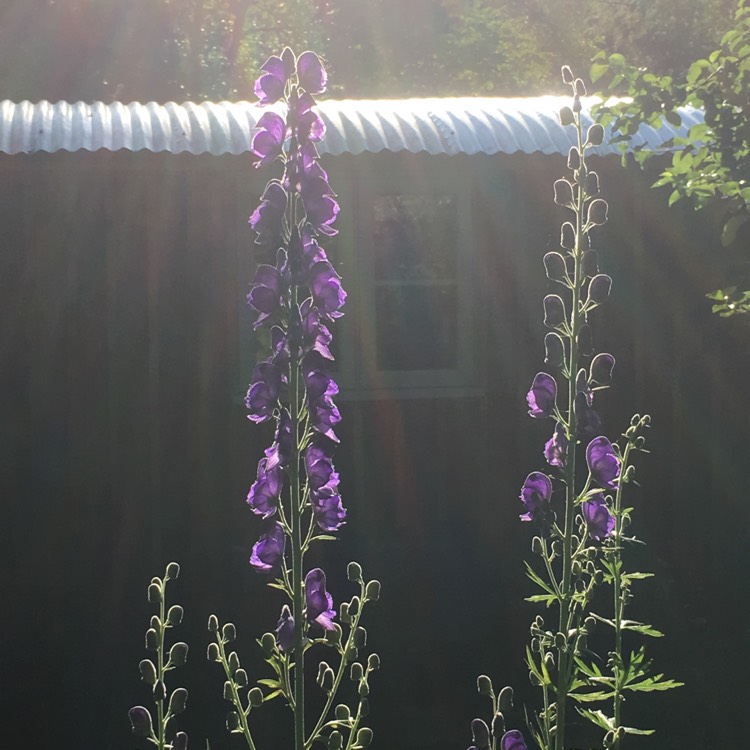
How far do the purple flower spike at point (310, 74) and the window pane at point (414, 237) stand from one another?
610 centimetres

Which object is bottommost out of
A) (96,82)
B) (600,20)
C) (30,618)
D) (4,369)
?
(30,618)

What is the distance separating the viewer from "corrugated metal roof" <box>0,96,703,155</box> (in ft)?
24.6

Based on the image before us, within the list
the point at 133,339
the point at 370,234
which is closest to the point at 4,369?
the point at 133,339

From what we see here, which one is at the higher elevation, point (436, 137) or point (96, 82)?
point (96, 82)

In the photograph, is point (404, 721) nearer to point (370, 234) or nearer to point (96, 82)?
point (370, 234)

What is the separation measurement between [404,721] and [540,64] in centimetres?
3473

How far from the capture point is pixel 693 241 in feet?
30.1

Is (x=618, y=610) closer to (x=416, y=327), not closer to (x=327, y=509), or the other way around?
(x=327, y=509)

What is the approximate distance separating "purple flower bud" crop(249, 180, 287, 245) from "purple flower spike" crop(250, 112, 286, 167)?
16 cm

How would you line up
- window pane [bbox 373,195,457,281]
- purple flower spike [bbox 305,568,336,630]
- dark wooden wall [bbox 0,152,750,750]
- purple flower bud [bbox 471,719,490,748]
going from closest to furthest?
1. purple flower bud [bbox 471,719,490,748]
2. purple flower spike [bbox 305,568,336,630]
3. dark wooden wall [bbox 0,152,750,750]
4. window pane [bbox 373,195,457,281]

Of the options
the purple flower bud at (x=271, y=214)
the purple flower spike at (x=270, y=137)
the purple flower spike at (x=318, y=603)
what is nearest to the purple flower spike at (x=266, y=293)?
the purple flower bud at (x=271, y=214)

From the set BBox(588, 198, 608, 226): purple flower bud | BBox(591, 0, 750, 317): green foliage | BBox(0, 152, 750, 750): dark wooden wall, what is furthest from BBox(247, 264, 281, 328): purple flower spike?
BBox(0, 152, 750, 750): dark wooden wall

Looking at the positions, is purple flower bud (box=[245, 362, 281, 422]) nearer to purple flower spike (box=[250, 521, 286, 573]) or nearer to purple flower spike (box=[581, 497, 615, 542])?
purple flower spike (box=[250, 521, 286, 573])

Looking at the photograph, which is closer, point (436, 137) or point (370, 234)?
point (436, 137)
